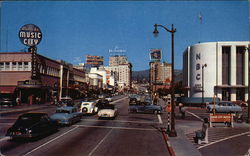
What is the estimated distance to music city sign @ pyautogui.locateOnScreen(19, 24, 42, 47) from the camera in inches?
1748

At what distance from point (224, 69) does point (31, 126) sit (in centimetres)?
5579

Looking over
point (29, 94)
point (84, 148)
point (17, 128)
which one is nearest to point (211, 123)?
point (84, 148)

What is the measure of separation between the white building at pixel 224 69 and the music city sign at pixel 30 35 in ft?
132

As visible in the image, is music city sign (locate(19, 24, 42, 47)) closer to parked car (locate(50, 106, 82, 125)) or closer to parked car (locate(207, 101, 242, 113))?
parked car (locate(50, 106, 82, 125))

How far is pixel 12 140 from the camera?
13953 millimetres

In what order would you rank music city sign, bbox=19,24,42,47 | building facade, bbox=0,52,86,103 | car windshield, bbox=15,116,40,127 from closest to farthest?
car windshield, bbox=15,116,40,127 < music city sign, bbox=19,24,42,47 < building facade, bbox=0,52,86,103

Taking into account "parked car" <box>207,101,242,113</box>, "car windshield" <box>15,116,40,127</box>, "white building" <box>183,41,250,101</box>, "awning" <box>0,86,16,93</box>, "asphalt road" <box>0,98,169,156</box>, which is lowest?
"asphalt road" <box>0,98,169,156</box>

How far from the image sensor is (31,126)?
13.8 metres

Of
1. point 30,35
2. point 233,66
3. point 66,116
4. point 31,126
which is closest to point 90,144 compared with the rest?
point 31,126

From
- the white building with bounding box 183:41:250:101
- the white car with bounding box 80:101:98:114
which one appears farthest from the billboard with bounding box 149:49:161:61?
the white car with bounding box 80:101:98:114

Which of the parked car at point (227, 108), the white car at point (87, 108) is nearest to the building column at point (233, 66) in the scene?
the parked car at point (227, 108)

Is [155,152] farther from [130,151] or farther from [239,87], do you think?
[239,87]

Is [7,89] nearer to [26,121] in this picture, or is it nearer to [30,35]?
[30,35]

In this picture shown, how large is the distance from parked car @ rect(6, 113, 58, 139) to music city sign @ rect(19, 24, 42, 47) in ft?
109
